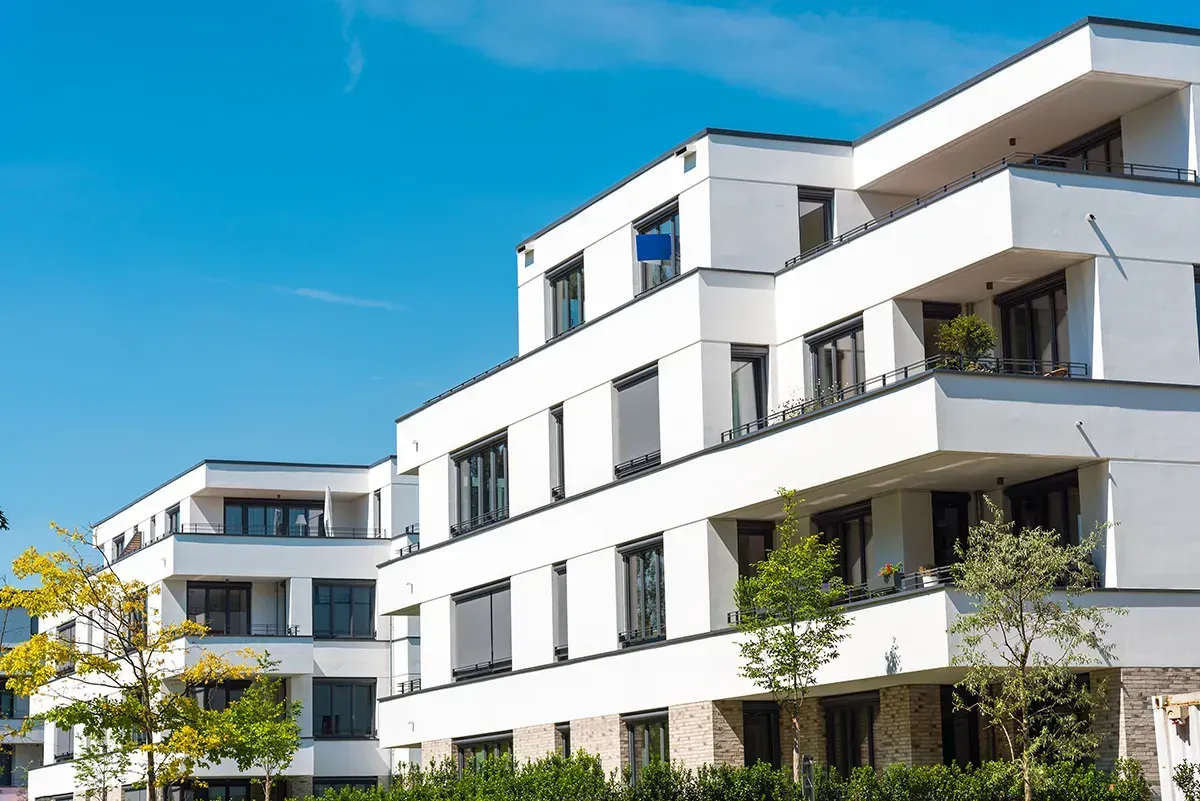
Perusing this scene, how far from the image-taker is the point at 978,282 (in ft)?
115

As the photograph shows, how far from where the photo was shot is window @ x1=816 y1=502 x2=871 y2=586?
37.4 metres

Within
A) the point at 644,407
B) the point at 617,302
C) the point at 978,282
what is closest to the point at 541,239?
the point at 617,302

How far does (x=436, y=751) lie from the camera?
165 ft

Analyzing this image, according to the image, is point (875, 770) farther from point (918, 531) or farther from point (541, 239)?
point (541, 239)

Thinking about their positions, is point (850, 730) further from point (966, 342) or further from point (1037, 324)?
point (1037, 324)

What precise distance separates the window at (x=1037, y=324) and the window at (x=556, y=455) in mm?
13106

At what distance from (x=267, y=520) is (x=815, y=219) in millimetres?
34875

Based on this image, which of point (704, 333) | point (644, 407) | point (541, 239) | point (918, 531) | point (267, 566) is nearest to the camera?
point (918, 531)

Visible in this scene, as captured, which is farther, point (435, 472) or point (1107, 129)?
point (435, 472)

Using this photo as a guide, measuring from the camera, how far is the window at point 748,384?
130 ft

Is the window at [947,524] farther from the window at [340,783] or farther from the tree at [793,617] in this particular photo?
the window at [340,783]

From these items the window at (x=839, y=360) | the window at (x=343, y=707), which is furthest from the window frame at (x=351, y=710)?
the window at (x=839, y=360)

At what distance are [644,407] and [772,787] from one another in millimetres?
11053

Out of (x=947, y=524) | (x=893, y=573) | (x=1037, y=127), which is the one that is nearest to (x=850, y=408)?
(x=893, y=573)
